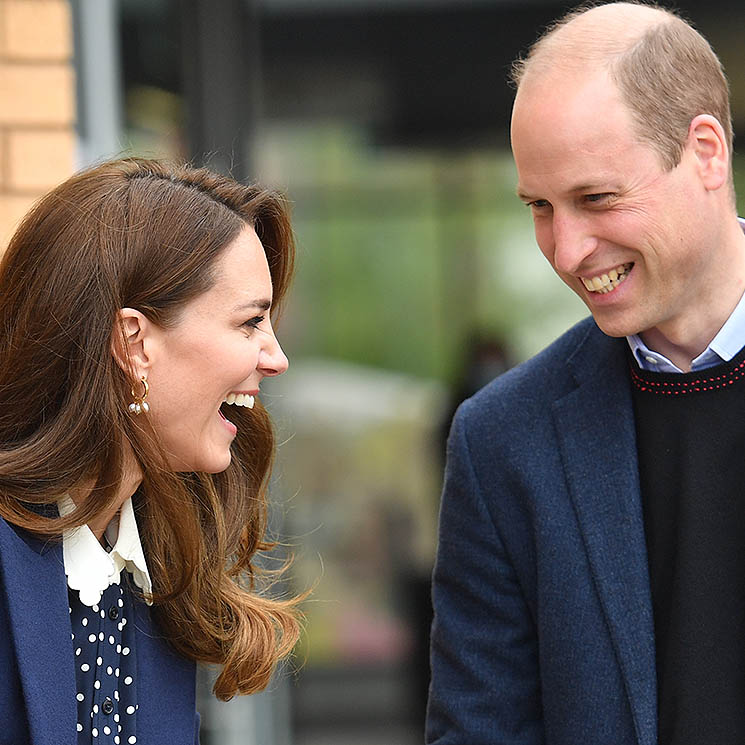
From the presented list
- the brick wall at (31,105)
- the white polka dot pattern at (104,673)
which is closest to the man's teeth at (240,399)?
the white polka dot pattern at (104,673)

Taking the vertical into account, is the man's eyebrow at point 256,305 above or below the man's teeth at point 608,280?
below

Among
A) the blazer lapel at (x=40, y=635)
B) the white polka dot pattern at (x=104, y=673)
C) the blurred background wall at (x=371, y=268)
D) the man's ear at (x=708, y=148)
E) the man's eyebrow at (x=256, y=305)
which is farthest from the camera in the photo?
the blurred background wall at (x=371, y=268)

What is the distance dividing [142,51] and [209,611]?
2.77m

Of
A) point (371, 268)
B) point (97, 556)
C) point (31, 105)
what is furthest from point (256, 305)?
point (371, 268)

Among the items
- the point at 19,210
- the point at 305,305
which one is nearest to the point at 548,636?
the point at 19,210

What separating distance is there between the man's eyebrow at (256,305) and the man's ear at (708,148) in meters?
0.77

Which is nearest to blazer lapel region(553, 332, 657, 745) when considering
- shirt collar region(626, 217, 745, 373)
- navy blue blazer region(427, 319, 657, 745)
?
navy blue blazer region(427, 319, 657, 745)

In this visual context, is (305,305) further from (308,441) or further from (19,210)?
(19,210)

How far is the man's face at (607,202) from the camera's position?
2.22 metres

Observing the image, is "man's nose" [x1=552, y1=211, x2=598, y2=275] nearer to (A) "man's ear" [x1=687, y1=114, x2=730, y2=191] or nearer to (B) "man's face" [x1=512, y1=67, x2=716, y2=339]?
(B) "man's face" [x1=512, y1=67, x2=716, y2=339]

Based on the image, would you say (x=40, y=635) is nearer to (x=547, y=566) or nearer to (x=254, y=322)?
(x=254, y=322)

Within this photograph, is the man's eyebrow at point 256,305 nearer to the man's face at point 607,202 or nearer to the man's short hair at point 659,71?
the man's face at point 607,202

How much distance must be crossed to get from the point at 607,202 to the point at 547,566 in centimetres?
67

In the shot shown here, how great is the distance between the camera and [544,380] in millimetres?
2590
